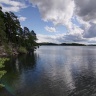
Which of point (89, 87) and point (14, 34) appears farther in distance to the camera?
point (14, 34)

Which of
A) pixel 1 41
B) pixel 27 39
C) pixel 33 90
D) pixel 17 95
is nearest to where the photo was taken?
pixel 17 95

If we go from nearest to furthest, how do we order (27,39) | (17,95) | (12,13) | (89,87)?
(17,95) → (89,87) → (12,13) → (27,39)

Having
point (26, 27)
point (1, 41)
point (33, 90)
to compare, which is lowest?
point (33, 90)

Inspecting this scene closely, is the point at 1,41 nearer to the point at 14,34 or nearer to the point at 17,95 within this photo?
the point at 14,34

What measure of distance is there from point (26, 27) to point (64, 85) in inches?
3747

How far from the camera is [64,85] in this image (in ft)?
100

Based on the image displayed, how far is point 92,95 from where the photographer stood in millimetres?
25234

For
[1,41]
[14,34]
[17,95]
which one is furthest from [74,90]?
[14,34]

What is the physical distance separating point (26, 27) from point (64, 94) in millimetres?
99877

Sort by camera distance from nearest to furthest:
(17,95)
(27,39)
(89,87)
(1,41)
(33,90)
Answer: (17,95) < (33,90) < (89,87) < (1,41) < (27,39)

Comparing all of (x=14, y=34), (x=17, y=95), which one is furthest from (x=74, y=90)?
(x=14, y=34)

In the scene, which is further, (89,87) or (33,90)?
(89,87)

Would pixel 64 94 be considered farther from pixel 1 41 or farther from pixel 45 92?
pixel 1 41

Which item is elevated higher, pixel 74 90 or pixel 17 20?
pixel 17 20
